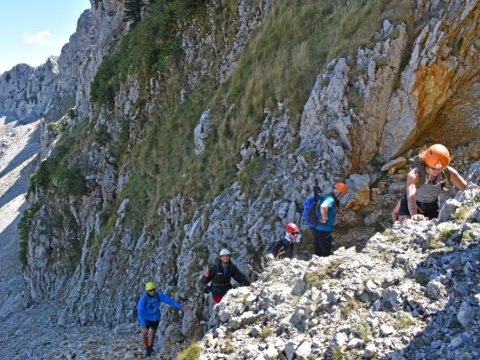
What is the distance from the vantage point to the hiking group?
728 centimetres

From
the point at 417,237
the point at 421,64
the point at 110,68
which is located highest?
the point at 110,68

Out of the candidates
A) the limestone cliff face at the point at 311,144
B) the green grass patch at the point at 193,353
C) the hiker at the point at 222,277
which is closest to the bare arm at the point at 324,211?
the limestone cliff face at the point at 311,144

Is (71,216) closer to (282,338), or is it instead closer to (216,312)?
(216,312)

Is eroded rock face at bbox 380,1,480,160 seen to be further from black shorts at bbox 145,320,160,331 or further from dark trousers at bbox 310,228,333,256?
black shorts at bbox 145,320,160,331

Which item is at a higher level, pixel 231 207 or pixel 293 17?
pixel 293 17

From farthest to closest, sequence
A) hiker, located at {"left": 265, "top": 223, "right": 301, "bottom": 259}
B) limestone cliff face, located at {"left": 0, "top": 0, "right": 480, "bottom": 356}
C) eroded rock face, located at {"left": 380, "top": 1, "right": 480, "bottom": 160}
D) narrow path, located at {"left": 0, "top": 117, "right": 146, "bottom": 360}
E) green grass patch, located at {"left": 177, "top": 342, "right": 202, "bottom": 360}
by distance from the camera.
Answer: narrow path, located at {"left": 0, "top": 117, "right": 146, "bottom": 360} < limestone cliff face, located at {"left": 0, "top": 0, "right": 480, "bottom": 356} < eroded rock face, located at {"left": 380, "top": 1, "right": 480, "bottom": 160} < hiker, located at {"left": 265, "top": 223, "right": 301, "bottom": 259} < green grass patch, located at {"left": 177, "top": 342, "right": 202, "bottom": 360}

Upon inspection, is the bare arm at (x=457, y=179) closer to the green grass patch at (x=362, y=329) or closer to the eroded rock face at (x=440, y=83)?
the green grass patch at (x=362, y=329)

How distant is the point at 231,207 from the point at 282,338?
8.06m

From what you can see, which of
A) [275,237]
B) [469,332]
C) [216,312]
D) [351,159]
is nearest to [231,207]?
[275,237]

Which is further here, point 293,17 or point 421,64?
point 293,17

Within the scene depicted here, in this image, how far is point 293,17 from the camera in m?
16.7

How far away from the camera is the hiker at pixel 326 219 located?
955cm

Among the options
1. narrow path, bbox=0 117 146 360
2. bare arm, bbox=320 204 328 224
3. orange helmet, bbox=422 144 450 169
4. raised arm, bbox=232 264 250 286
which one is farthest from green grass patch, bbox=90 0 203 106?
orange helmet, bbox=422 144 450 169

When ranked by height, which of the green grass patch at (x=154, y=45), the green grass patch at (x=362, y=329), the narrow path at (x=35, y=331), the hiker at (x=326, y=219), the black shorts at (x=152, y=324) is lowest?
the narrow path at (x=35, y=331)
